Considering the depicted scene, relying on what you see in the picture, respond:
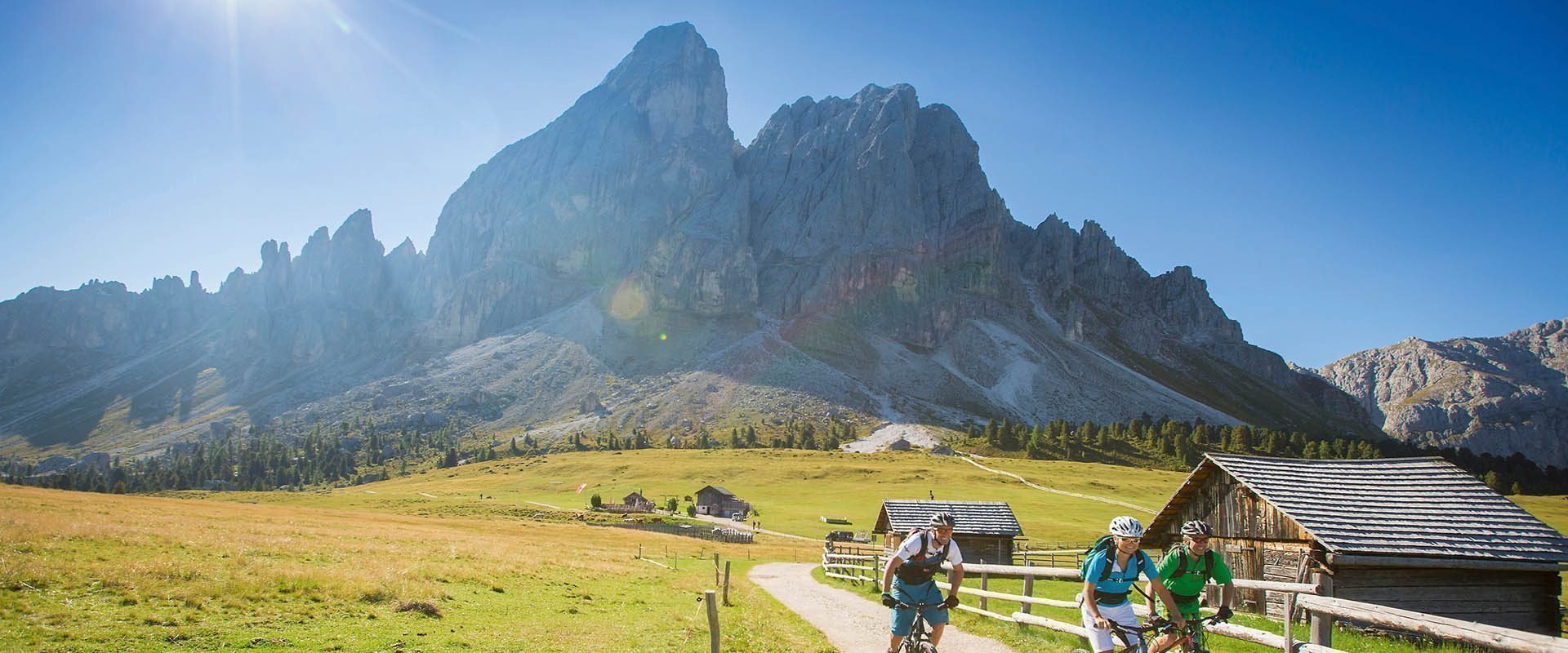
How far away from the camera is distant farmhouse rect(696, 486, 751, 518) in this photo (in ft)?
306

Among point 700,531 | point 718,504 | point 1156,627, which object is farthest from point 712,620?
point 718,504

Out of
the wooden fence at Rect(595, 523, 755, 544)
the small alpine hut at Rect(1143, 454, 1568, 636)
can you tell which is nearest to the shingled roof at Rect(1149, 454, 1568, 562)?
the small alpine hut at Rect(1143, 454, 1568, 636)

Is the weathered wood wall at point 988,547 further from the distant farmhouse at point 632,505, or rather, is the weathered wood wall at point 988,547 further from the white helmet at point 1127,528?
the distant farmhouse at point 632,505

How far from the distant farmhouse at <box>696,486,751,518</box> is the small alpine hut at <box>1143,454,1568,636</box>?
7169 centimetres

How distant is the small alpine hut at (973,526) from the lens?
46.9 m

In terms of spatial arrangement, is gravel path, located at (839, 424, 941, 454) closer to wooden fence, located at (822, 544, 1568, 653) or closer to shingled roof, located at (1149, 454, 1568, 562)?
shingled roof, located at (1149, 454, 1568, 562)

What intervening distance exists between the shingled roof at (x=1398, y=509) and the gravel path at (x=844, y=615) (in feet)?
38.4

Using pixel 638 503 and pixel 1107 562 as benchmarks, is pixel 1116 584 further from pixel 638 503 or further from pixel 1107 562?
pixel 638 503

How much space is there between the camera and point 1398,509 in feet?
74.6

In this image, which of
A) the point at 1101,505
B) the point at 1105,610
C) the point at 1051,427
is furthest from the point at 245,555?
the point at 1051,427

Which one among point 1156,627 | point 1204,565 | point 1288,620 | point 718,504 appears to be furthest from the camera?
point 718,504

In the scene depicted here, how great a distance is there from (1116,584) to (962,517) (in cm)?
3920

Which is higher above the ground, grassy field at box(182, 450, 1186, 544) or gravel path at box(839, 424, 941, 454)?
gravel path at box(839, 424, 941, 454)

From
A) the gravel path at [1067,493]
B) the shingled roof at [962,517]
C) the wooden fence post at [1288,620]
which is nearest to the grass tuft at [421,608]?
the wooden fence post at [1288,620]
